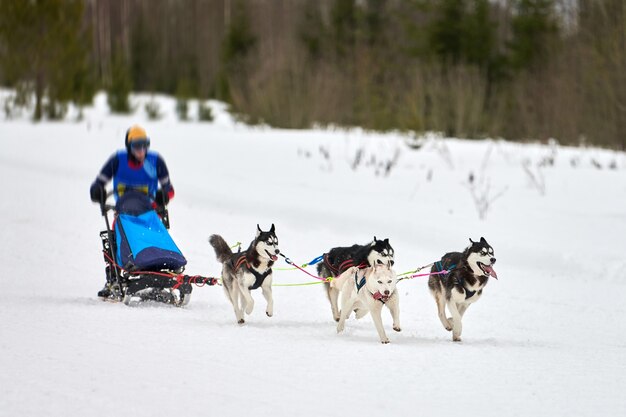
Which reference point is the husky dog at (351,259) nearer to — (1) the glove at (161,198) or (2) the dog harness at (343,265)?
(2) the dog harness at (343,265)

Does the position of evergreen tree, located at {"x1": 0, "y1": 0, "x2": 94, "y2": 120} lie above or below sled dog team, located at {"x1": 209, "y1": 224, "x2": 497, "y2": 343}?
above

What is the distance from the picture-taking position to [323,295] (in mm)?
9766

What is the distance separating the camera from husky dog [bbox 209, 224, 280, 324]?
7.26 meters

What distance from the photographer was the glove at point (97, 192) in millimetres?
8547

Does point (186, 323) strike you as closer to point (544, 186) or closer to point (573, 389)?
point (573, 389)

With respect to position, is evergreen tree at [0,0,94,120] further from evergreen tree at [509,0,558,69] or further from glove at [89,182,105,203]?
glove at [89,182,105,203]

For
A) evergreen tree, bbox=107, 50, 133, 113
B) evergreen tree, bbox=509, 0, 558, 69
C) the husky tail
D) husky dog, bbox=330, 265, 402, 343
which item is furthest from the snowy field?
evergreen tree, bbox=509, 0, 558, 69

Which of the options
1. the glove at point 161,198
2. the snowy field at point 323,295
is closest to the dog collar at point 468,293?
the snowy field at point 323,295

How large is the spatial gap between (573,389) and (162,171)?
15.2 ft

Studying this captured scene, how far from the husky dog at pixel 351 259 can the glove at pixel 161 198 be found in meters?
1.77

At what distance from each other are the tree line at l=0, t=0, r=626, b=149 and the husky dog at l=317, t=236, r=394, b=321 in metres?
13.1

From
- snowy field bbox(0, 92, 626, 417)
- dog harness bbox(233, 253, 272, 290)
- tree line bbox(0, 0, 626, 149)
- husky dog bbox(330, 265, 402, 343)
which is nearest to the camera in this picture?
snowy field bbox(0, 92, 626, 417)

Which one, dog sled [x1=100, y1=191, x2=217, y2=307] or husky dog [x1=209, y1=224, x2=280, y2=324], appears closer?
husky dog [x1=209, y1=224, x2=280, y2=324]

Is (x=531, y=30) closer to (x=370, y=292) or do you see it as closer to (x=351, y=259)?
(x=351, y=259)
